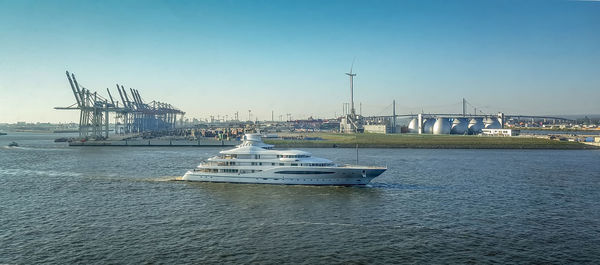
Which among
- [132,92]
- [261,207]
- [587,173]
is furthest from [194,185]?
[132,92]

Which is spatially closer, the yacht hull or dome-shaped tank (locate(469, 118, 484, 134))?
the yacht hull

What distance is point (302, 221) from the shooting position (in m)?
23.4

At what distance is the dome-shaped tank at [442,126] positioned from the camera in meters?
139

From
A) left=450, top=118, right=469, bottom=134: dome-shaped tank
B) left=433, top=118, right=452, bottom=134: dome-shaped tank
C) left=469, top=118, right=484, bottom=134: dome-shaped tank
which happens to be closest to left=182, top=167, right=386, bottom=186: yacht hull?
left=433, top=118, right=452, bottom=134: dome-shaped tank

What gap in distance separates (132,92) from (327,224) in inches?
6538

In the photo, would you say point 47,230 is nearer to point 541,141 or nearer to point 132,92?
point 541,141

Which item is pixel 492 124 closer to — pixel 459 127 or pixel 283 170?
pixel 459 127

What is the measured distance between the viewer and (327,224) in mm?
22734

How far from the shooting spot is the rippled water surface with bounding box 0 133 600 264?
58.9ft

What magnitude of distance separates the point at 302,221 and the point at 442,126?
127 metres

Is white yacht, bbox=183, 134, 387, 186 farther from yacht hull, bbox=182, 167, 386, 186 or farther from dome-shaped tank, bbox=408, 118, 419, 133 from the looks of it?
dome-shaped tank, bbox=408, 118, 419, 133

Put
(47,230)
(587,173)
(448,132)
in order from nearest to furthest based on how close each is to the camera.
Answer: (47,230), (587,173), (448,132)

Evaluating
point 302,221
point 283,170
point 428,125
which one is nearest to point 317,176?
point 283,170

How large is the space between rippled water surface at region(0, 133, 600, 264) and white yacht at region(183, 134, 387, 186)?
0.91 metres
